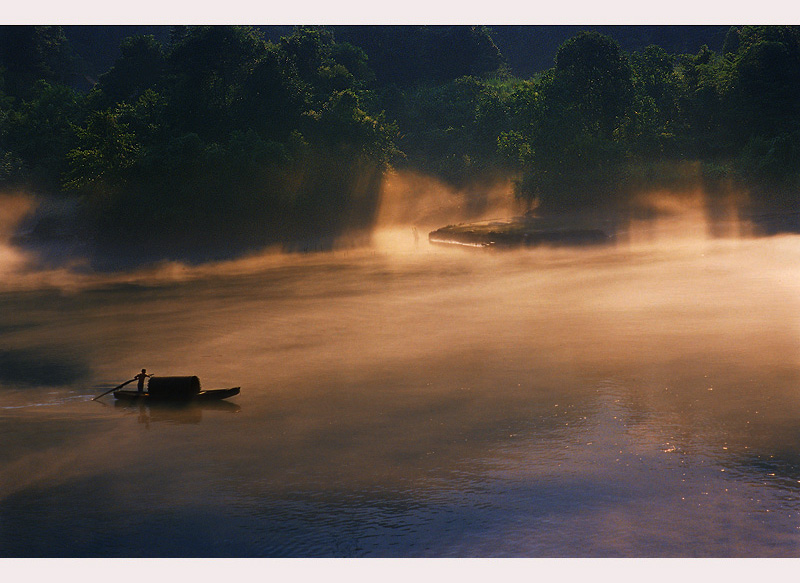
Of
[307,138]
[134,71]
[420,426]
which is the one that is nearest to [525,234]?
[307,138]

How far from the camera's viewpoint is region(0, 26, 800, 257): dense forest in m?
76.2

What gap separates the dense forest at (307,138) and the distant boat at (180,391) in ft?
148

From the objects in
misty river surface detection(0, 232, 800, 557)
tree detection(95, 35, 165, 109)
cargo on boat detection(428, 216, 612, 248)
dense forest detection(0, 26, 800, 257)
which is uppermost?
tree detection(95, 35, 165, 109)

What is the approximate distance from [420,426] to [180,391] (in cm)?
803

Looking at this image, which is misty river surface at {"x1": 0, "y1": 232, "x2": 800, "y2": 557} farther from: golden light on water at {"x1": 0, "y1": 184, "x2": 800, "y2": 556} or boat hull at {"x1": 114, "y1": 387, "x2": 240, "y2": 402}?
boat hull at {"x1": 114, "y1": 387, "x2": 240, "y2": 402}

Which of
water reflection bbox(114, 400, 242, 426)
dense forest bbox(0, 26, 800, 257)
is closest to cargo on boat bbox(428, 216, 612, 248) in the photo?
dense forest bbox(0, 26, 800, 257)

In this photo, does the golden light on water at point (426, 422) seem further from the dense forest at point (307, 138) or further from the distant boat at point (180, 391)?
the dense forest at point (307, 138)

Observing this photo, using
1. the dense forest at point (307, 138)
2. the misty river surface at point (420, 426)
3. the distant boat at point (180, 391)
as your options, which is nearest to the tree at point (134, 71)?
the dense forest at point (307, 138)

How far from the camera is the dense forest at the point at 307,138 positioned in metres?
76.2

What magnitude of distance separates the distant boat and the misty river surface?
1.60 feet

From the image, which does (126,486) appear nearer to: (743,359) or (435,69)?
(743,359)

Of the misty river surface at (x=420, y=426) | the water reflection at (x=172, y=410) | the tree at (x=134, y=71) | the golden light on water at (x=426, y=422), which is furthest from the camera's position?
the tree at (x=134, y=71)

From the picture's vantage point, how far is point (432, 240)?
81.4 meters

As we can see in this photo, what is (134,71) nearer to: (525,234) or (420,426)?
(525,234)
